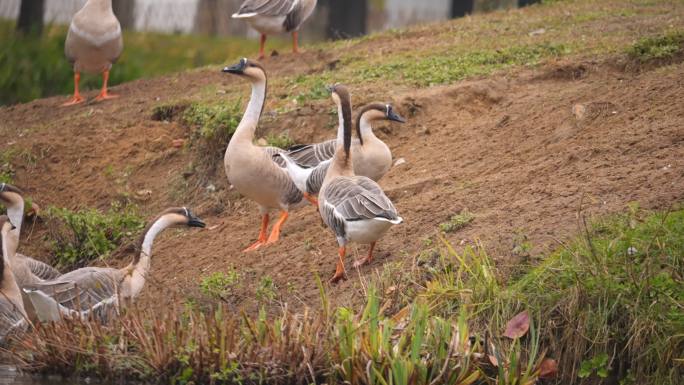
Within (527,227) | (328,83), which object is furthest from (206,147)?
(527,227)

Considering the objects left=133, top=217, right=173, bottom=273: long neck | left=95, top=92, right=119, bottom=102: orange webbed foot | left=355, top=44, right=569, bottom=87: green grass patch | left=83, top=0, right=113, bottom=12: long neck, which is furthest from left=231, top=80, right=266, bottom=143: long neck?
left=83, top=0, right=113, bottom=12: long neck

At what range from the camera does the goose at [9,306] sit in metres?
8.60

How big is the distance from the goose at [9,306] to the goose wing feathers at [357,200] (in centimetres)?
239

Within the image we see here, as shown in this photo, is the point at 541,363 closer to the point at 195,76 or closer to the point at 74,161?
the point at 74,161

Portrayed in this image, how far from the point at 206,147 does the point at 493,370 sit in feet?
19.5

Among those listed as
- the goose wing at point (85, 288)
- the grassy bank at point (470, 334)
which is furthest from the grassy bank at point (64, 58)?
the grassy bank at point (470, 334)

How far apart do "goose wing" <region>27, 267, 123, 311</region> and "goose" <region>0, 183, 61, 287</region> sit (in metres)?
0.46

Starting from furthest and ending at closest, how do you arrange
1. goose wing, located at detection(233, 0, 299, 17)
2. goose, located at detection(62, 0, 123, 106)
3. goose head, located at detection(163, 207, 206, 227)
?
goose wing, located at detection(233, 0, 299, 17), goose, located at detection(62, 0, 123, 106), goose head, located at detection(163, 207, 206, 227)

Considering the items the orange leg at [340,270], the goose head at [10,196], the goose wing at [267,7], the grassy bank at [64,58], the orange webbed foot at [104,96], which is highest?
the goose wing at [267,7]

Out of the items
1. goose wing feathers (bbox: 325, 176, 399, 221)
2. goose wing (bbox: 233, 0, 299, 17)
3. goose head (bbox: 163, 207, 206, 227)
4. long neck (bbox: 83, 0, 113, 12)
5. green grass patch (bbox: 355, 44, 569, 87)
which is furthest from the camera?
goose wing (bbox: 233, 0, 299, 17)

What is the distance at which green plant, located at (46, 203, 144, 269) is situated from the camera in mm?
11641

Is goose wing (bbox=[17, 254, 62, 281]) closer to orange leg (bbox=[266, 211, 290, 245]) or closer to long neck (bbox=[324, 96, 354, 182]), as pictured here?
orange leg (bbox=[266, 211, 290, 245])

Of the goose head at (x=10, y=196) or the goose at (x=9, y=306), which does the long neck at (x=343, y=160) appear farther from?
the goose head at (x=10, y=196)

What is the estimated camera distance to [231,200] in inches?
473
